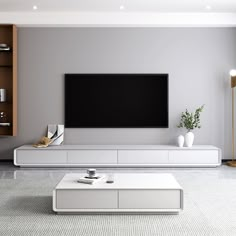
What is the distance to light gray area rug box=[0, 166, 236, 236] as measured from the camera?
10.7 feet

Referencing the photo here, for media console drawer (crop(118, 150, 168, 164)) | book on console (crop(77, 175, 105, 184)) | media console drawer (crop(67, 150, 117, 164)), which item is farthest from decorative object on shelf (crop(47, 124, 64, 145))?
book on console (crop(77, 175, 105, 184))

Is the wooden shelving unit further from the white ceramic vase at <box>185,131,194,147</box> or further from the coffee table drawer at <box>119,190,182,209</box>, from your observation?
the coffee table drawer at <box>119,190,182,209</box>

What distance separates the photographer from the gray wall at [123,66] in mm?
6949

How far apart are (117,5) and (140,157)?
8.50 ft

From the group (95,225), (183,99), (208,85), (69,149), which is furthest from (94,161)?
(95,225)

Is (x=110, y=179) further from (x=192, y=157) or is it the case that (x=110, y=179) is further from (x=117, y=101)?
(x=117, y=101)

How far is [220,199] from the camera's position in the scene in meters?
4.36

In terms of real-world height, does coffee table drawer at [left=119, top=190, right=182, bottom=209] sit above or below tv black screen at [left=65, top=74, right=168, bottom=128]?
below

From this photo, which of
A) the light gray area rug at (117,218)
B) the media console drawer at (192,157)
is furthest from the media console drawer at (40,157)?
the media console drawer at (192,157)

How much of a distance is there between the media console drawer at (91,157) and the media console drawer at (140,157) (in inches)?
5.4

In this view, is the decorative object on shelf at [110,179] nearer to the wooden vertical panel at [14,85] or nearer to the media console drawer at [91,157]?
the media console drawer at [91,157]

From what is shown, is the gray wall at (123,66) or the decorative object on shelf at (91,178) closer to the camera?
the decorative object on shelf at (91,178)

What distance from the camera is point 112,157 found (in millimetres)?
6430

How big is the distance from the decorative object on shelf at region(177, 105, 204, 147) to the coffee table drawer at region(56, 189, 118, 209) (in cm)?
330
